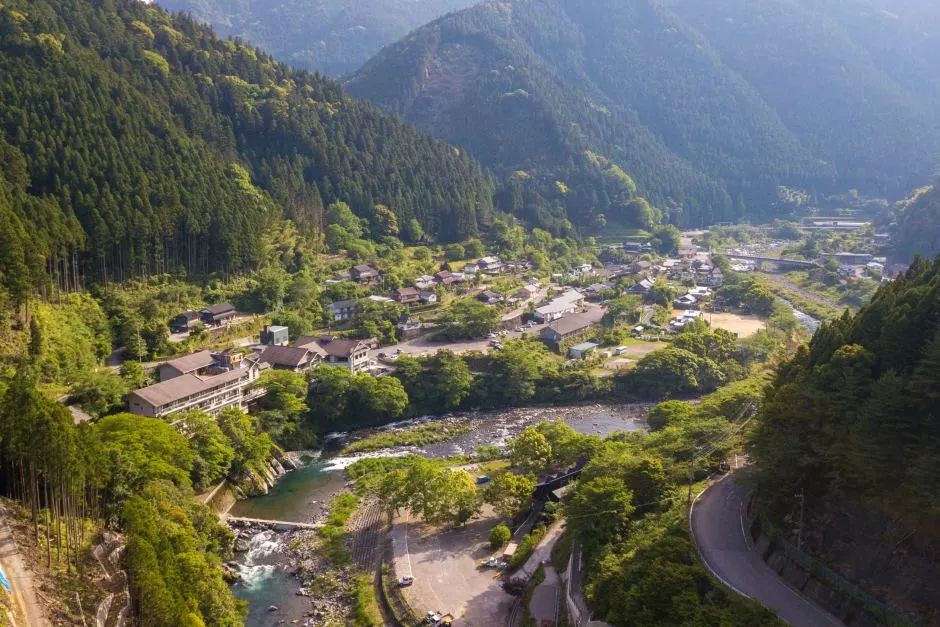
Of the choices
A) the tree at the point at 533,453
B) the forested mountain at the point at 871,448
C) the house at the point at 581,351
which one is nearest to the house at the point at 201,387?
the tree at the point at 533,453

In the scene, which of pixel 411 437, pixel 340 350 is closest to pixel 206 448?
pixel 411 437

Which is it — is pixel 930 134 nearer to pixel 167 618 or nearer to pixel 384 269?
pixel 384 269

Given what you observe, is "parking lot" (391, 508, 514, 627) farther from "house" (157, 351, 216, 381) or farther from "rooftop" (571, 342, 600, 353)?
"rooftop" (571, 342, 600, 353)

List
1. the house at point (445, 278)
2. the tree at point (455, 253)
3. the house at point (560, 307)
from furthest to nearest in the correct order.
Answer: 1. the tree at point (455, 253)
2. the house at point (445, 278)
3. the house at point (560, 307)

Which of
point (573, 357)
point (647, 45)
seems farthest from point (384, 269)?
point (647, 45)

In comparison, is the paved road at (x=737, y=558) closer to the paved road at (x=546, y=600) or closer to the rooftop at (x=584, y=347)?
the paved road at (x=546, y=600)

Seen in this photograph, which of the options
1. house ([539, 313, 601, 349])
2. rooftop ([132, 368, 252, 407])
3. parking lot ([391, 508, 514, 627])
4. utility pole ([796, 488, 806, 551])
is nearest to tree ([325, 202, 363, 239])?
house ([539, 313, 601, 349])
